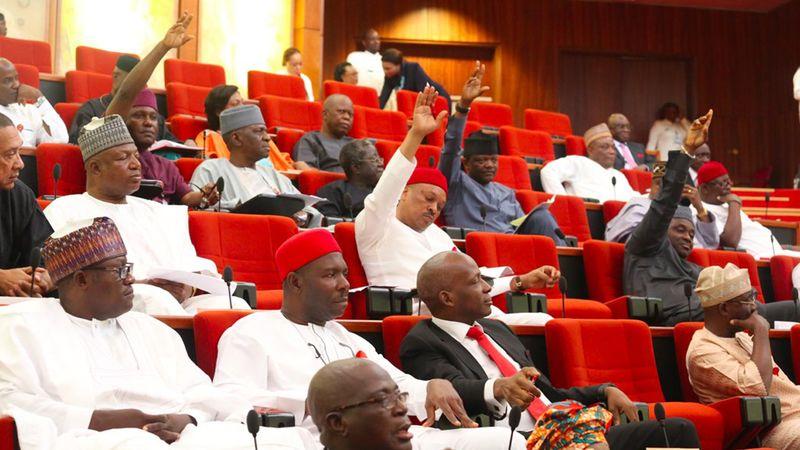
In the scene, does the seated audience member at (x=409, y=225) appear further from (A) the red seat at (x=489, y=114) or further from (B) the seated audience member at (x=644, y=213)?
(A) the red seat at (x=489, y=114)

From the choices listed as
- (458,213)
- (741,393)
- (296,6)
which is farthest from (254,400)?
(296,6)

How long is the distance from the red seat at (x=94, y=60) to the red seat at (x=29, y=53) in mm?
237

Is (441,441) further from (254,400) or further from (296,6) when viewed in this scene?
(296,6)

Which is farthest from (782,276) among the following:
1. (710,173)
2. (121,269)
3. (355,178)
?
(121,269)

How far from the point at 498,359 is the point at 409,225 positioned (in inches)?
59.6

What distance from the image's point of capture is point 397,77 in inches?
448

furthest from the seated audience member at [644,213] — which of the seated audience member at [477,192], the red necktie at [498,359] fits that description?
the red necktie at [498,359]

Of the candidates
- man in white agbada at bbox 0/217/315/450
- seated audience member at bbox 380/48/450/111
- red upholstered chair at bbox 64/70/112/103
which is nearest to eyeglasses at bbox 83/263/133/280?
man in white agbada at bbox 0/217/315/450

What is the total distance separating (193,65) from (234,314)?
644 cm

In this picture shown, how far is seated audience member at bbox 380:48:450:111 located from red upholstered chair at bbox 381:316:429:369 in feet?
23.0

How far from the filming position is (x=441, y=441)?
3.48m

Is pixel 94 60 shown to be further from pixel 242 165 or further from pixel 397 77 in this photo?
pixel 242 165

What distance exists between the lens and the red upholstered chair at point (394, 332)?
4.20m

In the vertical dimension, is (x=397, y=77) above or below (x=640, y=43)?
below
